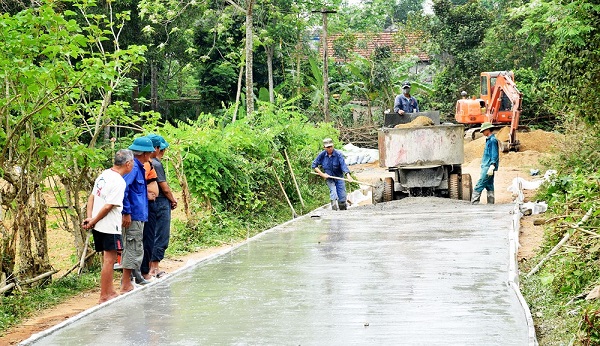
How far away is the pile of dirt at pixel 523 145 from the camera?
29.9 metres

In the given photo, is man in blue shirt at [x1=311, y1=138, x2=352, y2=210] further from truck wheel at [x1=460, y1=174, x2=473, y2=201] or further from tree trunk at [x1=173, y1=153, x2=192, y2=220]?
tree trunk at [x1=173, y1=153, x2=192, y2=220]

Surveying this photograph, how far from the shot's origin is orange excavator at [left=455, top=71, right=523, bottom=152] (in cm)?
3027

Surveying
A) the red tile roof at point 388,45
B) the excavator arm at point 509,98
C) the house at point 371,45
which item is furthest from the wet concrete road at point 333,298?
the red tile roof at point 388,45

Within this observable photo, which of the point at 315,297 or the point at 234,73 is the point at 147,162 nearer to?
the point at 315,297

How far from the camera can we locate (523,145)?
31.9m

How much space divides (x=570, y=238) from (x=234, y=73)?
2918 cm

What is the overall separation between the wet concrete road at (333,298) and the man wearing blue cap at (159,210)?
0.73m

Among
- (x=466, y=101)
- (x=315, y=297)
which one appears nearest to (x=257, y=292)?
(x=315, y=297)

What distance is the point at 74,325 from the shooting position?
24.6 feet

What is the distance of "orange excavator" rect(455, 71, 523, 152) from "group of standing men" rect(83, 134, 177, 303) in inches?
811

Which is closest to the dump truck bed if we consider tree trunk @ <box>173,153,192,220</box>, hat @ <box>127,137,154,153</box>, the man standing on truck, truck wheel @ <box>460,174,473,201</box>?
truck wheel @ <box>460,174,473,201</box>

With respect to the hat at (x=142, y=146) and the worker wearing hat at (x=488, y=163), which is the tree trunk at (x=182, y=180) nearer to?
the hat at (x=142, y=146)

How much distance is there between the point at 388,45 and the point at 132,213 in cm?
4182

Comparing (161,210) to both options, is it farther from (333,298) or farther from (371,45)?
(371,45)
